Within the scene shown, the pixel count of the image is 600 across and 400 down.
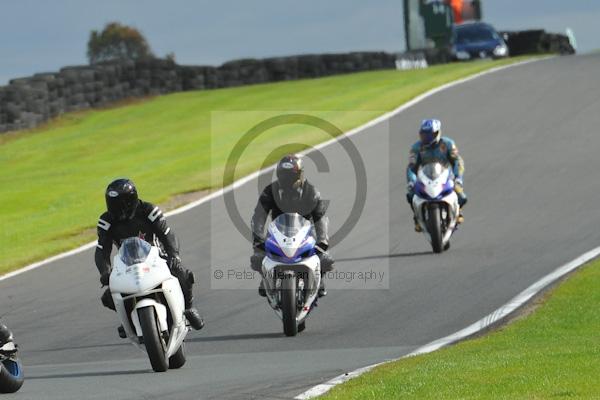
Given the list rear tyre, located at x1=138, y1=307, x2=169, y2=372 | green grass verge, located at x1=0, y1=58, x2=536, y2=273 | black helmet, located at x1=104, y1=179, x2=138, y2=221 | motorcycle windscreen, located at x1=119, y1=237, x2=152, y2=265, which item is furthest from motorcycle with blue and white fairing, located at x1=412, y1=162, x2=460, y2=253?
rear tyre, located at x1=138, y1=307, x2=169, y2=372

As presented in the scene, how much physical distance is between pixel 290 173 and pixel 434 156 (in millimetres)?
5772

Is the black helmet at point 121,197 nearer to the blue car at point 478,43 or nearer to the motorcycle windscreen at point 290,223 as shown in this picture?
the motorcycle windscreen at point 290,223

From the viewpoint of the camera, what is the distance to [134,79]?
41.4m

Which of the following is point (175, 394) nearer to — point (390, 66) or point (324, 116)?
point (324, 116)

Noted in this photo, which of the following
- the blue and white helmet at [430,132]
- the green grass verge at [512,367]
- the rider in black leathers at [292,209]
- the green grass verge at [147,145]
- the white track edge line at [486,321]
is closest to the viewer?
the green grass verge at [512,367]

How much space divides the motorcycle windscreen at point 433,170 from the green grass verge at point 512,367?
5.26 metres

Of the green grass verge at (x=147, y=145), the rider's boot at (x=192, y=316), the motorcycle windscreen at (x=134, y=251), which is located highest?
the motorcycle windscreen at (x=134, y=251)

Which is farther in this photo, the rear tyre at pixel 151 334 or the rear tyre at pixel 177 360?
the rear tyre at pixel 177 360

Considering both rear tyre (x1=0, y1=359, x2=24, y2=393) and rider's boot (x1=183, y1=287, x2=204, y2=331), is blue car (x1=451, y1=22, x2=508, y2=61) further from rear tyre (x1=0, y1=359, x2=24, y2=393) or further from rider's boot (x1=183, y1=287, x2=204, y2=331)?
rear tyre (x1=0, y1=359, x2=24, y2=393)

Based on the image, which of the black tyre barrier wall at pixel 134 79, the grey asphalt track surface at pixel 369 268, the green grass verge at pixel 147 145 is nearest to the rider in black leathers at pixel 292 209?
the grey asphalt track surface at pixel 369 268

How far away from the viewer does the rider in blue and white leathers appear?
18031 millimetres

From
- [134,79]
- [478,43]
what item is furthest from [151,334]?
[478,43]

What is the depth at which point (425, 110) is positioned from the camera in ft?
100

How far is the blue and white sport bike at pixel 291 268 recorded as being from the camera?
1252cm
